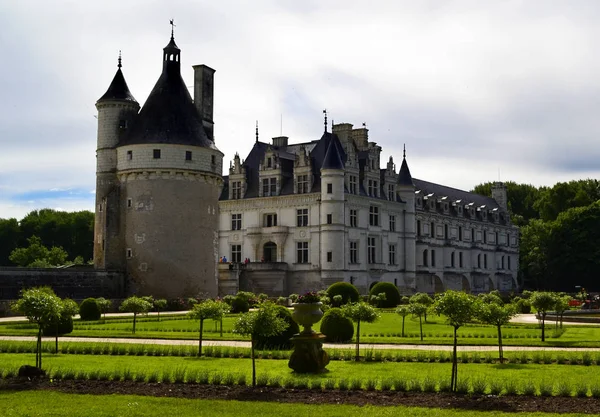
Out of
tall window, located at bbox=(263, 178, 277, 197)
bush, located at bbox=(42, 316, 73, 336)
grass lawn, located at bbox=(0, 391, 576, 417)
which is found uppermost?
tall window, located at bbox=(263, 178, 277, 197)

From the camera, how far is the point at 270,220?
64250 mm

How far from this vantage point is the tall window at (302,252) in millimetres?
61562

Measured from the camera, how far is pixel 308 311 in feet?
61.5

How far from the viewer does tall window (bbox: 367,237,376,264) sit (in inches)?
2520

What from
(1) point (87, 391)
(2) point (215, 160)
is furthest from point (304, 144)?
(1) point (87, 391)

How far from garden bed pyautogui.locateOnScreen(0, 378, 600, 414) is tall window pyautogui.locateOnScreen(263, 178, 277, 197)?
47900 millimetres

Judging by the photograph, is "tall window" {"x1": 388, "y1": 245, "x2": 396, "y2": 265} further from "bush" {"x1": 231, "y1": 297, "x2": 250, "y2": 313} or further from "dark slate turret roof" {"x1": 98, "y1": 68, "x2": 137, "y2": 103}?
"dark slate turret roof" {"x1": 98, "y1": 68, "x2": 137, "y2": 103}

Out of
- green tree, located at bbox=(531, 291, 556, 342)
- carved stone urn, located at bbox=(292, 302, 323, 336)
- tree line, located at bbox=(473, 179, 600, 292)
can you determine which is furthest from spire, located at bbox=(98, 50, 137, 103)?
tree line, located at bbox=(473, 179, 600, 292)

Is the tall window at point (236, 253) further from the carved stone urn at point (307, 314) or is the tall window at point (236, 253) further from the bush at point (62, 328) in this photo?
the carved stone urn at point (307, 314)

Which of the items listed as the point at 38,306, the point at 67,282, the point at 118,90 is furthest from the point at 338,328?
the point at 118,90

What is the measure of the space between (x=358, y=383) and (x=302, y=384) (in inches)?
45.7

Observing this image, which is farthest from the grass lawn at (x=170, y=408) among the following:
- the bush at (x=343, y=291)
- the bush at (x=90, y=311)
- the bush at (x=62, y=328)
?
the bush at (x=343, y=291)

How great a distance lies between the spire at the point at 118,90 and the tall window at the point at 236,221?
1710cm

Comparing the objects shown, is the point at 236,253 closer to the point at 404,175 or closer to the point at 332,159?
the point at 332,159
